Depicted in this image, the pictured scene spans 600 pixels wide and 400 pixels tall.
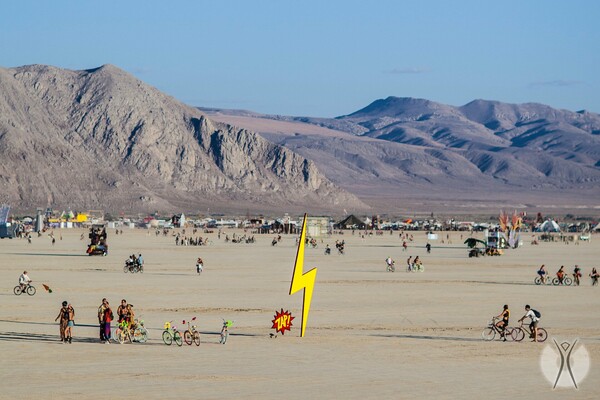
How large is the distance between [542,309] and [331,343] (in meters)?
12.6

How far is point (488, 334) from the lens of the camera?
1185 inches

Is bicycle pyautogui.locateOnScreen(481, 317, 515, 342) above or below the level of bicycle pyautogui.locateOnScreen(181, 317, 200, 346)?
above

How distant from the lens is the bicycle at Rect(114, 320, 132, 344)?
28.1 meters

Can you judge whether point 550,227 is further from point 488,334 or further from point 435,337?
point 435,337

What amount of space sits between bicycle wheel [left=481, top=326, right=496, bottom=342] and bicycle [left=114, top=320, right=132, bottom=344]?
8971 mm

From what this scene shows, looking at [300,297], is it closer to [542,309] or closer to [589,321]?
[542,309]

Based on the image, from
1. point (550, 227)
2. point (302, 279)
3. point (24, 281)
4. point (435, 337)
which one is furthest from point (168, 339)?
point (550, 227)

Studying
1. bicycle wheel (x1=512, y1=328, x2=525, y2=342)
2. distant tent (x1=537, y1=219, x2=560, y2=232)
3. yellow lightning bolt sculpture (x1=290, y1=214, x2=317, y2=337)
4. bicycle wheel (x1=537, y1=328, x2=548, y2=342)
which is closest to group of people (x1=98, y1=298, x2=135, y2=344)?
yellow lightning bolt sculpture (x1=290, y1=214, x2=317, y2=337)

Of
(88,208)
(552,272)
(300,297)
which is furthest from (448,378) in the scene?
(88,208)

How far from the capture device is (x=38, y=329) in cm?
3098

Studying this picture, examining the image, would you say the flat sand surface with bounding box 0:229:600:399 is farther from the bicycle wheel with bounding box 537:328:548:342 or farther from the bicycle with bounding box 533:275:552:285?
the bicycle with bounding box 533:275:552:285

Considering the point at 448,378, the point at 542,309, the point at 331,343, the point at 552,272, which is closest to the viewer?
the point at 448,378

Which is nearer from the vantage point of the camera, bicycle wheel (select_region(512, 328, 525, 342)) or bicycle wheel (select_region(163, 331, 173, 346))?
bicycle wheel (select_region(163, 331, 173, 346))

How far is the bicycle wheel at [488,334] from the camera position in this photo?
29.7 metres
